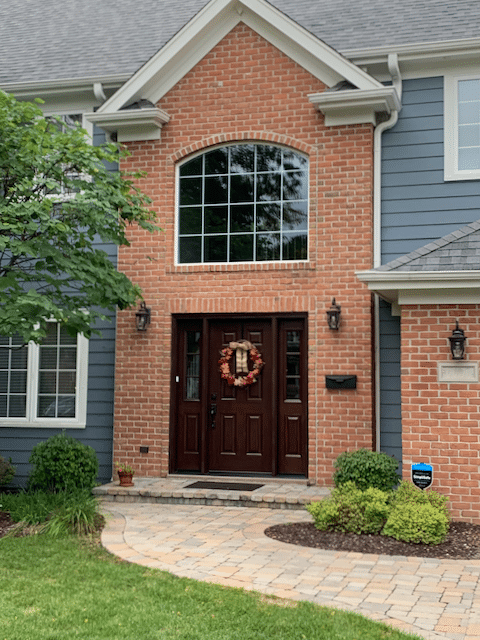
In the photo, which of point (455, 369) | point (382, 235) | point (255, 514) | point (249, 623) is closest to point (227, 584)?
point (249, 623)

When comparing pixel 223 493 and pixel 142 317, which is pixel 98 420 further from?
pixel 223 493

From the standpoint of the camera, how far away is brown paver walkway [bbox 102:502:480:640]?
5.03m

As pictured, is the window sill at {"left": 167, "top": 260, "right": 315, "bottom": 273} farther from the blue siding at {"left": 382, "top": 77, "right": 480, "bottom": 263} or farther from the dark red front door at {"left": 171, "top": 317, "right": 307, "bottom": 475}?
the blue siding at {"left": 382, "top": 77, "right": 480, "bottom": 263}

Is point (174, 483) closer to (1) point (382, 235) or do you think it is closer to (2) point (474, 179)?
(1) point (382, 235)

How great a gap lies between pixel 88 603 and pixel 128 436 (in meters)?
5.21

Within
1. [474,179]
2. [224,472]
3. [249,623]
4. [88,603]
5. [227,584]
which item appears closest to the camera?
[249,623]

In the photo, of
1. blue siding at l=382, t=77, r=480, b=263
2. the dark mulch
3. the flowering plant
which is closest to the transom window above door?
blue siding at l=382, t=77, r=480, b=263

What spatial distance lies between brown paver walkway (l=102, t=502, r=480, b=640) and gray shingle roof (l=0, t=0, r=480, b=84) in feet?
22.5

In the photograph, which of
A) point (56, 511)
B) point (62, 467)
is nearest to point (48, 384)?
point (62, 467)

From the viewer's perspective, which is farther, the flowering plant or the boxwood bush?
the flowering plant

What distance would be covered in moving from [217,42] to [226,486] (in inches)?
249

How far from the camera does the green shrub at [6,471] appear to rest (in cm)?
985

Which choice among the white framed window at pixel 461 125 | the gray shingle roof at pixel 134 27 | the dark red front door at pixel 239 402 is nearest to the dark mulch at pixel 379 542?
the dark red front door at pixel 239 402

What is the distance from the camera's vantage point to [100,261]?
8336mm
